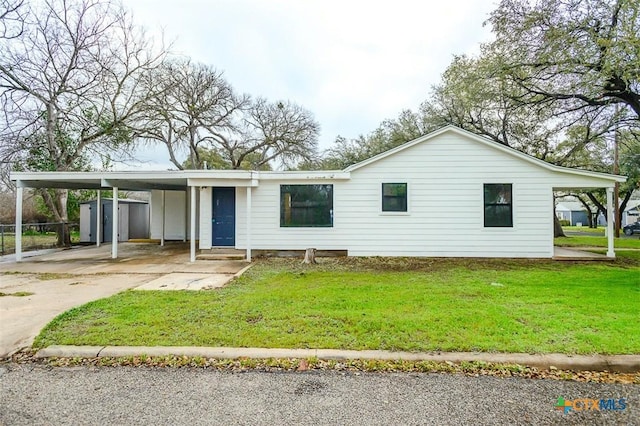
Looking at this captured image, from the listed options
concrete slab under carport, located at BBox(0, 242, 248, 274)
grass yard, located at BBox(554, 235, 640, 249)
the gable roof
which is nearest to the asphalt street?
concrete slab under carport, located at BBox(0, 242, 248, 274)

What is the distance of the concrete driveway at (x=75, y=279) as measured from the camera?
4891 mm

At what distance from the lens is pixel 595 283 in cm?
699

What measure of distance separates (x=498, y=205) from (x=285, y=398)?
9.91 m

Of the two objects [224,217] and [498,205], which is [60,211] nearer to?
[224,217]

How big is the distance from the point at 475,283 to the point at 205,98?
69.2ft

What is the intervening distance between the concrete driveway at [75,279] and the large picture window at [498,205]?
7584mm

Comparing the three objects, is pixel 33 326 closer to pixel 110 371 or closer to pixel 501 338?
pixel 110 371

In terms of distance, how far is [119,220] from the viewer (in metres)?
16.7

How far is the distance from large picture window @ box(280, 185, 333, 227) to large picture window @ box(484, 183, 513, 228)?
191 inches

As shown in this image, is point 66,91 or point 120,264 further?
point 66,91

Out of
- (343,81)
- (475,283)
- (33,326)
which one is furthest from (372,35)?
(33,326)

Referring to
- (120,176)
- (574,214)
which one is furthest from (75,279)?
(574,214)

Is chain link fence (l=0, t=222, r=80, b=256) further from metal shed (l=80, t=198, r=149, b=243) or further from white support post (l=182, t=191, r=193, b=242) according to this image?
white support post (l=182, t=191, r=193, b=242)

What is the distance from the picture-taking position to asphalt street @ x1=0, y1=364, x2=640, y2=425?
8.52 feet
